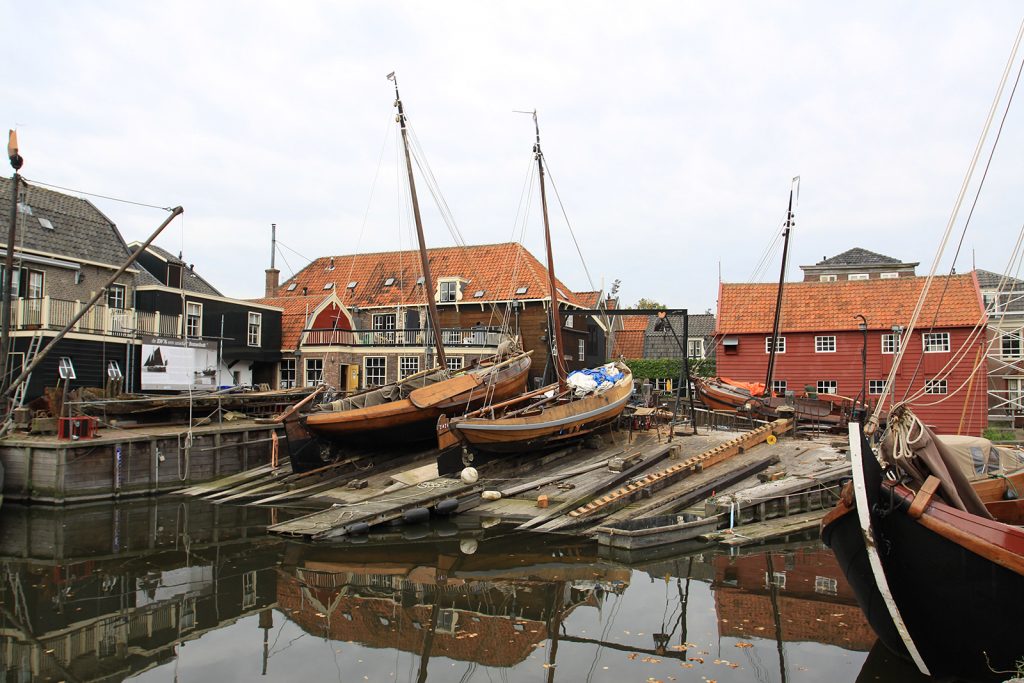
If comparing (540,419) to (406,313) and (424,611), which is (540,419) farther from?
(406,313)

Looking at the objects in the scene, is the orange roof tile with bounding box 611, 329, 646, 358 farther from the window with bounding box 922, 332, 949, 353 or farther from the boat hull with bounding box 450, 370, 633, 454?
the boat hull with bounding box 450, 370, 633, 454

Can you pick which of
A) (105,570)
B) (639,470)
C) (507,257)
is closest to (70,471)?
(105,570)

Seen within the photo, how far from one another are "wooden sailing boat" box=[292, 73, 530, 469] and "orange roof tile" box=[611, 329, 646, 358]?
29.6 m

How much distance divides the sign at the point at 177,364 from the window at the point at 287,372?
15.7ft

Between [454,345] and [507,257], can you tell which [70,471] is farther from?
[507,257]

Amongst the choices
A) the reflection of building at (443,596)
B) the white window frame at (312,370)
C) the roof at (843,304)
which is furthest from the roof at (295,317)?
the reflection of building at (443,596)

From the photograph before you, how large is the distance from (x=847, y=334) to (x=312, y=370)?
82.8 ft

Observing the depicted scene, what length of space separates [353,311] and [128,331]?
41.4 ft

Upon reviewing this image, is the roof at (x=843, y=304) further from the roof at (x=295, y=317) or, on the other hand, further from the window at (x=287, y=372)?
the window at (x=287, y=372)

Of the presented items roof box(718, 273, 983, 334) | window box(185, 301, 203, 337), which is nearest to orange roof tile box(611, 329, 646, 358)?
roof box(718, 273, 983, 334)

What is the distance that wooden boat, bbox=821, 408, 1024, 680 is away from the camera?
7.49m

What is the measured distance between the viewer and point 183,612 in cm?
1137

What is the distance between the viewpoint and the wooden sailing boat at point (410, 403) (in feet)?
70.2

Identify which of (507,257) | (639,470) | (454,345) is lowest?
(639,470)
